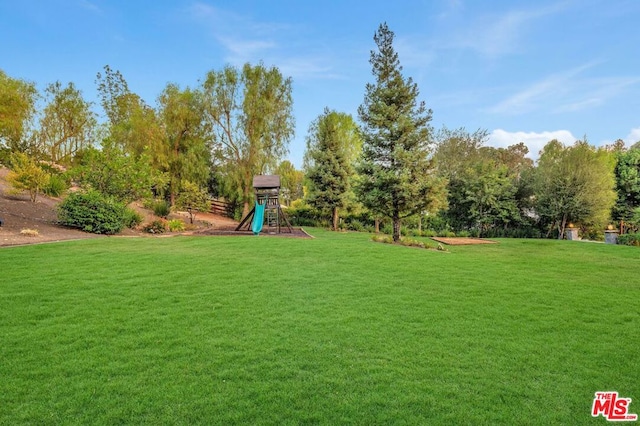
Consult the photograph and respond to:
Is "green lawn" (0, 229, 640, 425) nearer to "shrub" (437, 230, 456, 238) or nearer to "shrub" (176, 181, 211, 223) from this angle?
"shrub" (176, 181, 211, 223)

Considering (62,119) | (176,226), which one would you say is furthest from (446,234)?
(62,119)

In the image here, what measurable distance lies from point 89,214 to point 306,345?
11.9 meters

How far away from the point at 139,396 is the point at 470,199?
62.8 feet

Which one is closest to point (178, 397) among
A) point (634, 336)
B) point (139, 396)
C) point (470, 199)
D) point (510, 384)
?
point (139, 396)

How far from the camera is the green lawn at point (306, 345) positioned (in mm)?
2408

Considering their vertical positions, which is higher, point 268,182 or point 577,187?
point 577,187

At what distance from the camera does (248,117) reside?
21250mm

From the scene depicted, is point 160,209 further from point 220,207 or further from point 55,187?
point 220,207

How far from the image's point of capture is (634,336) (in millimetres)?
3775

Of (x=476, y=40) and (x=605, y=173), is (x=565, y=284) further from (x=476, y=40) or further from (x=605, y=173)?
(x=605, y=173)

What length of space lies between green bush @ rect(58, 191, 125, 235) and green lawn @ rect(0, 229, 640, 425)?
577cm

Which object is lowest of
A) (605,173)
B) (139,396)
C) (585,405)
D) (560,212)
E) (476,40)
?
(139,396)

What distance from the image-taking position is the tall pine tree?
461 inches

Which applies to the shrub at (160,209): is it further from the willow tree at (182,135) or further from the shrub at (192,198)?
the willow tree at (182,135)
